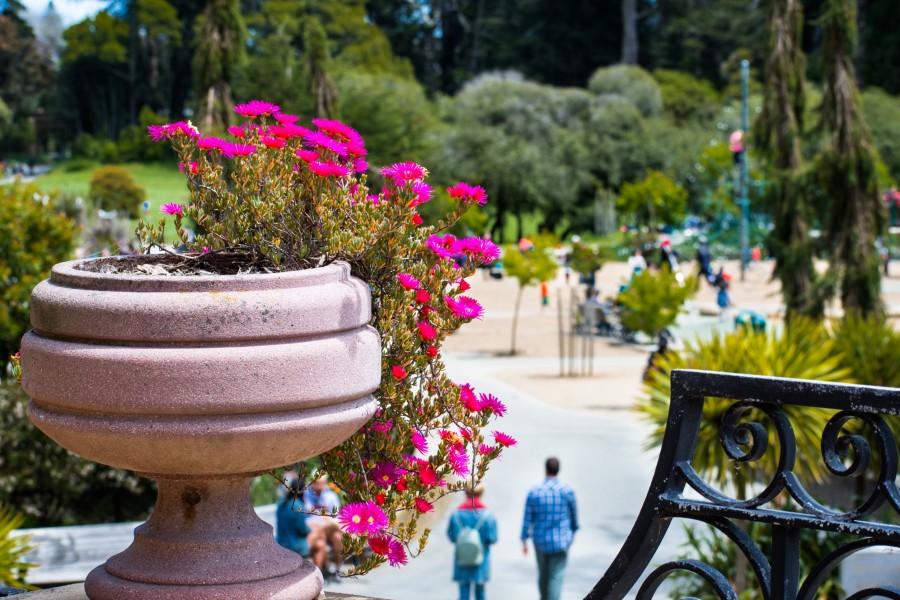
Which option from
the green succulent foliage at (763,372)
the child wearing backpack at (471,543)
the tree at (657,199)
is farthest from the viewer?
the tree at (657,199)

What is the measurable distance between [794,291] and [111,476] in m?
8.20

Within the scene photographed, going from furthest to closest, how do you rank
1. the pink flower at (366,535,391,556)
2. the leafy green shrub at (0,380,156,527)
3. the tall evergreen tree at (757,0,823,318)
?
the tall evergreen tree at (757,0,823,318) < the leafy green shrub at (0,380,156,527) < the pink flower at (366,535,391,556)

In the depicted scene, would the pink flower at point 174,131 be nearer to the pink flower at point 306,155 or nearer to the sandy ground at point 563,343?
the pink flower at point 306,155

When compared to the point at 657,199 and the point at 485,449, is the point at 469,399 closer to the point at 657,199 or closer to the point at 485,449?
the point at 485,449

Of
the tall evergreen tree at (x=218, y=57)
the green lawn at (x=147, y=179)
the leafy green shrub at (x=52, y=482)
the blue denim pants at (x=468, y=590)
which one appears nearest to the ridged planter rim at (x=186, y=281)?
the blue denim pants at (x=468, y=590)

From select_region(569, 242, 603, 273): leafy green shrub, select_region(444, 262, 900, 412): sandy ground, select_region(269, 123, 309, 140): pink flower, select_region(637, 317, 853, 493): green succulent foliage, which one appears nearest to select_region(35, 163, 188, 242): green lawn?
select_region(444, 262, 900, 412): sandy ground

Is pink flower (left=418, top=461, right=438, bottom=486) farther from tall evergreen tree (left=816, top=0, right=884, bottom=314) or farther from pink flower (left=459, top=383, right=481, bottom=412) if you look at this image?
tall evergreen tree (left=816, top=0, right=884, bottom=314)

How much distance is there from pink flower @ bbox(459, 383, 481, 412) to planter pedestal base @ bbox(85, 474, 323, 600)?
55 cm

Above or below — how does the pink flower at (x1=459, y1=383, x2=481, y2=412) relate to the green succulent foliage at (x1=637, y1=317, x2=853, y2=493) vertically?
above

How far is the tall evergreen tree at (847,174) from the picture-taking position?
12945 mm

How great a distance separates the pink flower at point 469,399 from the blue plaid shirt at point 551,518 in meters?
5.45

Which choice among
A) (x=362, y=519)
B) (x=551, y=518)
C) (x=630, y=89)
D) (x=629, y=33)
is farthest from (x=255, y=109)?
(x=629, y=33)

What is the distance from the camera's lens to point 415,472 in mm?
2920

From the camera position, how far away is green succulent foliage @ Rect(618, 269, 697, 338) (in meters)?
19.8
